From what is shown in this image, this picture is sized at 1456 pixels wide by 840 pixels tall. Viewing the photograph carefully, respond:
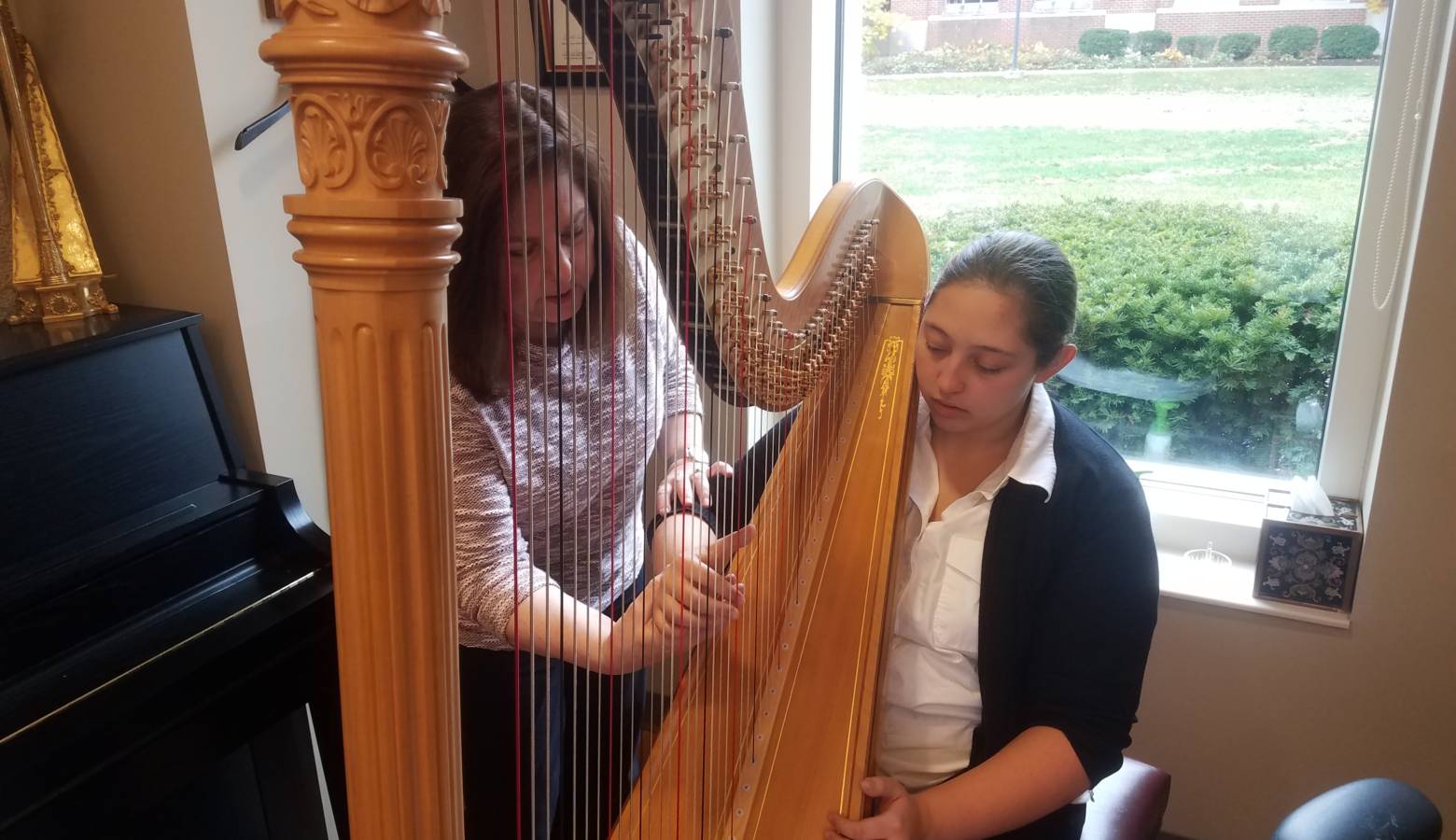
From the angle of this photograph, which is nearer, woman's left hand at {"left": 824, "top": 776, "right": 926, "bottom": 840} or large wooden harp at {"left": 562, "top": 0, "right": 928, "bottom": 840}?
large wooden harp at {"left": 562, "top": 0, "right": 928, "bottom": 840}

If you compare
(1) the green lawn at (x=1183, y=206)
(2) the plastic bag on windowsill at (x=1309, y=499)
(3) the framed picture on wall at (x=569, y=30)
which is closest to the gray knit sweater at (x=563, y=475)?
(3) the framed picture on wall at (x=569, y=30)

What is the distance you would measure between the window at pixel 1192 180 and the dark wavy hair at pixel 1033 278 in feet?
1.82

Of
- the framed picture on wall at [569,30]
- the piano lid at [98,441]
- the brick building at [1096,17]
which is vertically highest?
the brick building at [1096,17]

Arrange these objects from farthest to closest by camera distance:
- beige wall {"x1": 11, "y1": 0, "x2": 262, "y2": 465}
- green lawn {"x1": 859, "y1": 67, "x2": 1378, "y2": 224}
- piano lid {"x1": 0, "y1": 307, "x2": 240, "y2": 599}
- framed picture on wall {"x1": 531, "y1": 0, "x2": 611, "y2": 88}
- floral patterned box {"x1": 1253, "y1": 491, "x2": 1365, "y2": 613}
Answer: green lawn {"x1": 859, "y1": 67, "x2": 1378, "y2": 224}, floral patterned box {"x1": 1253, "y1": 491, "x2": 1365, "y2": 613}, beige wall {"x1": 11, "y1": 0, "x2": 262, "y2": 465}, piano lid {"x1": 0, "y1": 307, "x2": 240, "y2": 599}, framed picture on wall {"x1": 531, "y1": 0, "x2": 611, "y2": 88}

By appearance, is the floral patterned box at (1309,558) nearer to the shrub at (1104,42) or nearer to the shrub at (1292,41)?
the shrub at (1292,41)

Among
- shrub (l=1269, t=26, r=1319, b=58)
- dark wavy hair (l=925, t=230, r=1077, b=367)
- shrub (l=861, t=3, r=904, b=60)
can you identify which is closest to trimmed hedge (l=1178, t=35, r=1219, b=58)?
shrub (l=1269, t=26, r=1319, b=58)

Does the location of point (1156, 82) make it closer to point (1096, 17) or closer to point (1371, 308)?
point (1096, 17)

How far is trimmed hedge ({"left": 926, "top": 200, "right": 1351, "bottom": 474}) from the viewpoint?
198cm

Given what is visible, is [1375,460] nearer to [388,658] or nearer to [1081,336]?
[1081,336]

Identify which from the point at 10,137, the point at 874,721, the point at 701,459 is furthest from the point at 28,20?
the point at 874,721

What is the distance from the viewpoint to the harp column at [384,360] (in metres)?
0.38

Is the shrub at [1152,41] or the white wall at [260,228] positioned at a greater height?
the shrub at [1152,41]

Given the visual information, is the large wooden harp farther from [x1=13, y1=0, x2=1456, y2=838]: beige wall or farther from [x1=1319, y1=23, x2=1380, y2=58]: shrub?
[x1=1319, y1=23, x2=1380, y2=58]: shrub

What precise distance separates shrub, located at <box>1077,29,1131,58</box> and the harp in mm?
854
